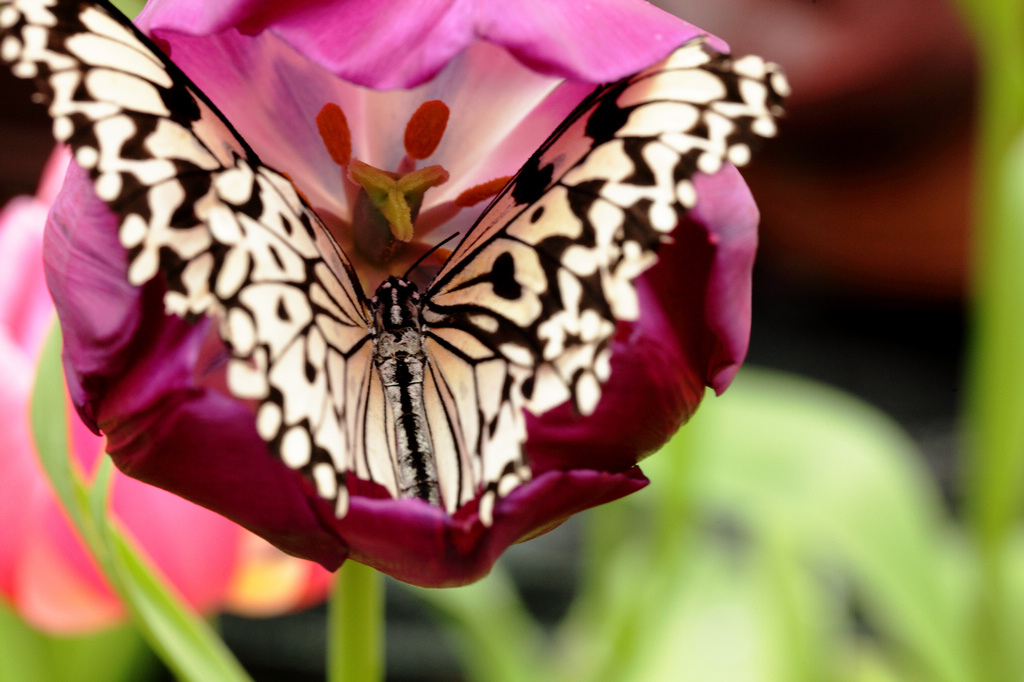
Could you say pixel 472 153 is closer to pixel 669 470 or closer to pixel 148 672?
pixel 669 470

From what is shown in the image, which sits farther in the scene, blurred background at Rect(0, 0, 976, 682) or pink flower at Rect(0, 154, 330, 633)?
blurred background at Rect(0, 0, 976, 682)

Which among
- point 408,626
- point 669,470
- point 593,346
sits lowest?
point 408,626

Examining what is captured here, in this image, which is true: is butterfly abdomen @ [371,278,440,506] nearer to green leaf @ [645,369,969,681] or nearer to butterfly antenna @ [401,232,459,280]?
butterfly antenna @ [401,232,459,280]

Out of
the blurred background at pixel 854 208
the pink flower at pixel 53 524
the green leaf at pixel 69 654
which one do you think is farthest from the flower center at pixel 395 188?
the blurred background at pixel 854 208

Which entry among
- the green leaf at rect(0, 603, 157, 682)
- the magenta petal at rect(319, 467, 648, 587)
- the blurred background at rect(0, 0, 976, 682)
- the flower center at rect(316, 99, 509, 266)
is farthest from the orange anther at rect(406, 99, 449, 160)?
the blurred background at rect(0, 0, 976, 682)

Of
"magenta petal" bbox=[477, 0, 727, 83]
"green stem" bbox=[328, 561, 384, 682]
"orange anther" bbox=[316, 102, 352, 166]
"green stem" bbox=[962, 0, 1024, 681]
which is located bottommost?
"green stem" bbox=[962, 0, 1024, 681]

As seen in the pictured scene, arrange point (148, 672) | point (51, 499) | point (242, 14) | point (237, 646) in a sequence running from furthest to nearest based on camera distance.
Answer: point (237, 646), point (148, 672), point (51, 499), point (242, 14)

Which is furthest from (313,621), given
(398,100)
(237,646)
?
(398,100)
